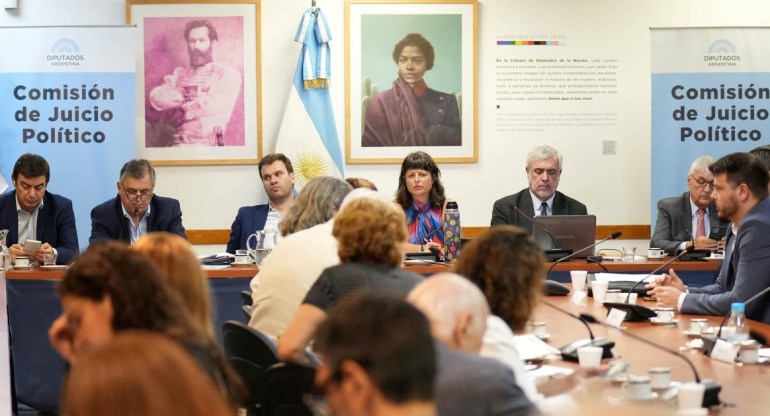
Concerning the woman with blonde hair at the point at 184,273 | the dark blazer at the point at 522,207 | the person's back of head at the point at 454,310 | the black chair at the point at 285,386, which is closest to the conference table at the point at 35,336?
the dark blazer at the point at 522,207

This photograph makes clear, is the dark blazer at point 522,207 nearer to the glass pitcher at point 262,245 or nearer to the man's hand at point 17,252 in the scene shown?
the glass pitcher at point 262,245

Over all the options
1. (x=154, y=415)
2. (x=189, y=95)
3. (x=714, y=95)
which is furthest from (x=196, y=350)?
(x=714, y=95)

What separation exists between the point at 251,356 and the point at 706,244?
424 cm

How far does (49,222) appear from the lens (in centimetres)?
642

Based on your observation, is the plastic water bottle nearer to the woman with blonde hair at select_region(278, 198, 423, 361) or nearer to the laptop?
the woman with blonde hair at select_region(278, 198, 423, 361)

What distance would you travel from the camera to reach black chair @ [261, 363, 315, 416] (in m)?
2.92

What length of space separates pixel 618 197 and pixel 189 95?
3.37m

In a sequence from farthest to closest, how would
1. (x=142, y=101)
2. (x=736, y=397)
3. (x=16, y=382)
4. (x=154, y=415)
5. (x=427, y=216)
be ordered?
(x=142, y=101) → (x=427, y=216) → (x=16, y=382) → (x=736, y=397) → (x=154, y=415)

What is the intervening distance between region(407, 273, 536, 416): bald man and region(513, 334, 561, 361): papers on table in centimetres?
105

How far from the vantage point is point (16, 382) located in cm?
562

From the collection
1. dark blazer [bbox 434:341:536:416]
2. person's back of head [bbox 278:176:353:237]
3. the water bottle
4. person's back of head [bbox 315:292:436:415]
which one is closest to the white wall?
the water bottle

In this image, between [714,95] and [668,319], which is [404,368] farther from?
[714,95]

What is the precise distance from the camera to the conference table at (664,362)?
2664 mm

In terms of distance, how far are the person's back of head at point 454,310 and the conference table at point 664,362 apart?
60cm
